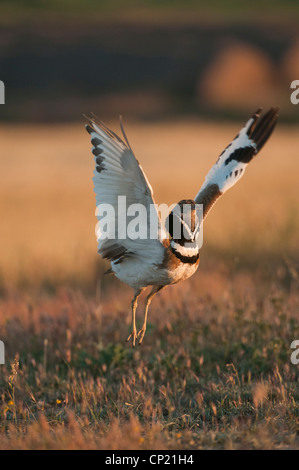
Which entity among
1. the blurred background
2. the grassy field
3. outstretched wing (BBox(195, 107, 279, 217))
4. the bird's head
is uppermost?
the blurred background

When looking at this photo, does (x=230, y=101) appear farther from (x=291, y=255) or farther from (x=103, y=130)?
(x=103, y=130)

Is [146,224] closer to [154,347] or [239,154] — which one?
[239,154]

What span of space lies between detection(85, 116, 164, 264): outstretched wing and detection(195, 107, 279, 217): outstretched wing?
3.49ft

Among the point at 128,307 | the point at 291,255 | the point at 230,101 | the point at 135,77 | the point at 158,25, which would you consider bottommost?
the point at 128,307

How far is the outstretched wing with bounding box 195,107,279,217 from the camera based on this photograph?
6.28 m

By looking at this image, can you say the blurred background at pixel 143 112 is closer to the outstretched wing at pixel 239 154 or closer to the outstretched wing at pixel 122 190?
the outstretched wing at pixel 239 154

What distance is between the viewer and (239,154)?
21.3ft

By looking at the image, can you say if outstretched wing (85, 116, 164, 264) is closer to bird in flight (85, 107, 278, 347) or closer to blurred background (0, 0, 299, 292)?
bird in flight (85, 107, 278, 347)

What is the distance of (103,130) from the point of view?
518cm

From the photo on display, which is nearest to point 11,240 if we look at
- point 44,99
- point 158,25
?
point 44,99

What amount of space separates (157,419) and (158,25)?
56.7 m

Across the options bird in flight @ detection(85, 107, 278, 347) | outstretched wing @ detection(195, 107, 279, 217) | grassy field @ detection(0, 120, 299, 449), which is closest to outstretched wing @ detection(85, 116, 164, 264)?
bird in flight @ detection(85, 107, 278, 347)

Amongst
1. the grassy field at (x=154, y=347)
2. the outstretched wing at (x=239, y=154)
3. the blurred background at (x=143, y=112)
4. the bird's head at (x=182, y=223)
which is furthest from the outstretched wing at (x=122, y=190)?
the blurred background at (x=143, y=112)

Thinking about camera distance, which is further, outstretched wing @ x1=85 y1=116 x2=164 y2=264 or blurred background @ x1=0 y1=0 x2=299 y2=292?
blurred background @ x1=0 y1=0 x2=299 y2=292
